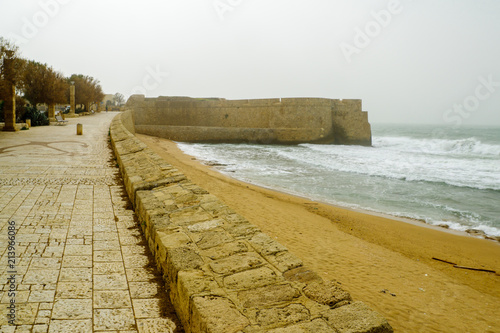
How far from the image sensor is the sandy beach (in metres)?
3.67

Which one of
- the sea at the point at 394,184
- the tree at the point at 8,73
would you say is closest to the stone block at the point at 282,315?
the sea at the point at 394,184

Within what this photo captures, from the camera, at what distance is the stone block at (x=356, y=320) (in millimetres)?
1914

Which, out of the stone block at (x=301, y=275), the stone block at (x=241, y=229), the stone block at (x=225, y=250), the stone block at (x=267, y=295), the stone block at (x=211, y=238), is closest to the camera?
the stone block at (x=267, y=295)

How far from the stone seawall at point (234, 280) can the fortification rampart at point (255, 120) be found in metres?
22.7

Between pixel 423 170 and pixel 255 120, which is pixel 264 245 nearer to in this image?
pixel 423 170

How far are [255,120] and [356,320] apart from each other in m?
25.6

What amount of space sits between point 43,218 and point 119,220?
0.81 metres

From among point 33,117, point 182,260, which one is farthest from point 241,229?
point 33,117

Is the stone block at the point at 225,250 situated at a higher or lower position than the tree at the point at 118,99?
lower

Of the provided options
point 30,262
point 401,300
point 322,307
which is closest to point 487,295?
point 401,300

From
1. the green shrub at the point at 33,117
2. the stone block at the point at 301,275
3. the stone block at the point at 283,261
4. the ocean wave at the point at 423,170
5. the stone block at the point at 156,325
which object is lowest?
the ocean wave at the point at 423,170

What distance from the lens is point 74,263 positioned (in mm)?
2998

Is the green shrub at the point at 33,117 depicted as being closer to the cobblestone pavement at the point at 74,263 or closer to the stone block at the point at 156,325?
the cobblestone pavement at the point at 74,263

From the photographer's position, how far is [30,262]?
9.69 ft
